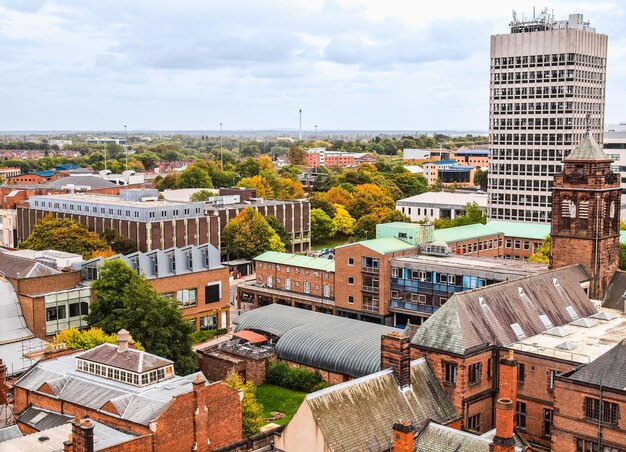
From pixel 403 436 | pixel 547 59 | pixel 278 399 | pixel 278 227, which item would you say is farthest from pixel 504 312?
pixel 547 59

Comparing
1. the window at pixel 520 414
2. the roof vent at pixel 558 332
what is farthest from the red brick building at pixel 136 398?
the roof vent at pixel 558 332

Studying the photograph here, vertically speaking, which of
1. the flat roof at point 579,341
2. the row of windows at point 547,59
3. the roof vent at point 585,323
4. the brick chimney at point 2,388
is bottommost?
the brick chimney at point 2,388

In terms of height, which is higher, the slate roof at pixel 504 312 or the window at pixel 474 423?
the slate roof at pixel 504 312

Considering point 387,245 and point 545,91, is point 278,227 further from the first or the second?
point 545,91

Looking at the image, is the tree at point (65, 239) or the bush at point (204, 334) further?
the tree at point (65, 239)

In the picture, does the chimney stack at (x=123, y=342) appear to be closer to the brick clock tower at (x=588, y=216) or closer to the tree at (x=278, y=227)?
the brick clock tower at (x=588, y=216)

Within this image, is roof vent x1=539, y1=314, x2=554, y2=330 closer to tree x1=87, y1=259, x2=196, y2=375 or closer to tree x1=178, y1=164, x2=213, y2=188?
tree x1=87, y1=259, x2=196, y2=375
